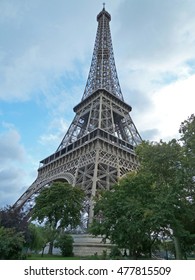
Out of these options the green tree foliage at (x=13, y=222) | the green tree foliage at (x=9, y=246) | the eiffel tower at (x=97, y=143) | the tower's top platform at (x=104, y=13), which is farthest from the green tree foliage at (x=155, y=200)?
the tower's top platform at (x=104, y=13)

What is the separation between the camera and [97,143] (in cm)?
4028

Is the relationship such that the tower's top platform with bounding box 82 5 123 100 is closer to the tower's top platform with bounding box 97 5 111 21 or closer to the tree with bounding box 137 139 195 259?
the tower's top platform with bounding box 97 5 111 21

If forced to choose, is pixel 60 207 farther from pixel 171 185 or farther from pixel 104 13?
pixel 104 13

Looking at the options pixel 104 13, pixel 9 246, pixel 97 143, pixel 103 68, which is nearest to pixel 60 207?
pixel 97 143

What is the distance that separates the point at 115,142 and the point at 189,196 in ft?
91.9

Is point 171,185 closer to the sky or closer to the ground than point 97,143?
closer to the ground

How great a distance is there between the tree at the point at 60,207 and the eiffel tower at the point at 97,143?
2.04 metres

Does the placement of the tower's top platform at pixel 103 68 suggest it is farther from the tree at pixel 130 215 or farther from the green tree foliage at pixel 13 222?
the tree at pixel 130 215

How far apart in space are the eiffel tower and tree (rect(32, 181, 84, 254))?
2.04 metres

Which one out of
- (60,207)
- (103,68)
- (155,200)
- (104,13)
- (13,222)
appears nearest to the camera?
(155,200)

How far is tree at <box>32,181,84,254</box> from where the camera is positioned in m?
30.1

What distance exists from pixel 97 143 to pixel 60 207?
1313 cm
